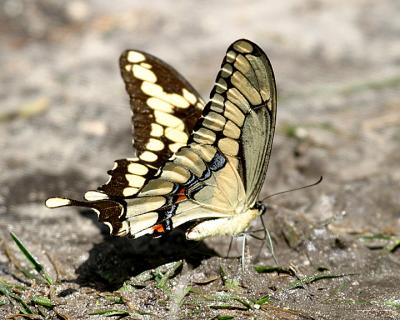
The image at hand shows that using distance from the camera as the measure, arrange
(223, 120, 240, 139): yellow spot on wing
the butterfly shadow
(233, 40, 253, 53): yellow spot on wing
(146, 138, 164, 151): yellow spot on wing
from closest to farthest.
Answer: (233, 40, 253, 53): yellow spot on wing < (223, 120, 240, 139): yellow spot on wing < the butterfly shadow < (146, 138, 164, 151): yellow spot on wing

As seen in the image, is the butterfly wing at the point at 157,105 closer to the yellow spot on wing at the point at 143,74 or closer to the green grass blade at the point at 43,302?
the yellow spot on wing at the point at 143,74

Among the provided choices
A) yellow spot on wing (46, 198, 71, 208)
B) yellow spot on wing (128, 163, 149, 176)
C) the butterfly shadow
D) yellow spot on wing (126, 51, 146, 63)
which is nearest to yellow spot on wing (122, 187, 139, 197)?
yellow spot on wing (128, 163, 149, 176)

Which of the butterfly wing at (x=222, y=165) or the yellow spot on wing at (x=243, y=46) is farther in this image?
the butterfly wing at (x=222, y=165)

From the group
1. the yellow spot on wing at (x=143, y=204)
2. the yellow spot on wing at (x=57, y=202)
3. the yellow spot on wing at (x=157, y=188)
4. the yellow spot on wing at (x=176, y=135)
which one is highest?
the yellow spot on wing at (x=176, y=135)

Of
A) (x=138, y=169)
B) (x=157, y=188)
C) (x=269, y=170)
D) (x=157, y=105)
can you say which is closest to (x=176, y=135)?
(x=157, y=105)

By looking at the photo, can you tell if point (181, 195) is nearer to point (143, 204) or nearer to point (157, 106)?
point (143, 204)

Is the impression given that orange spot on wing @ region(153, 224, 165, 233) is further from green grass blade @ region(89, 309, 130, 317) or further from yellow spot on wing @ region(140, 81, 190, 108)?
yellow spot on wing @ region(140, 81, 190, 108)

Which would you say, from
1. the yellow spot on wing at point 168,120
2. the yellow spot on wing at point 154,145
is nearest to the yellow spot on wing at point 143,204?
the yellow spot on wing at point 154,145
